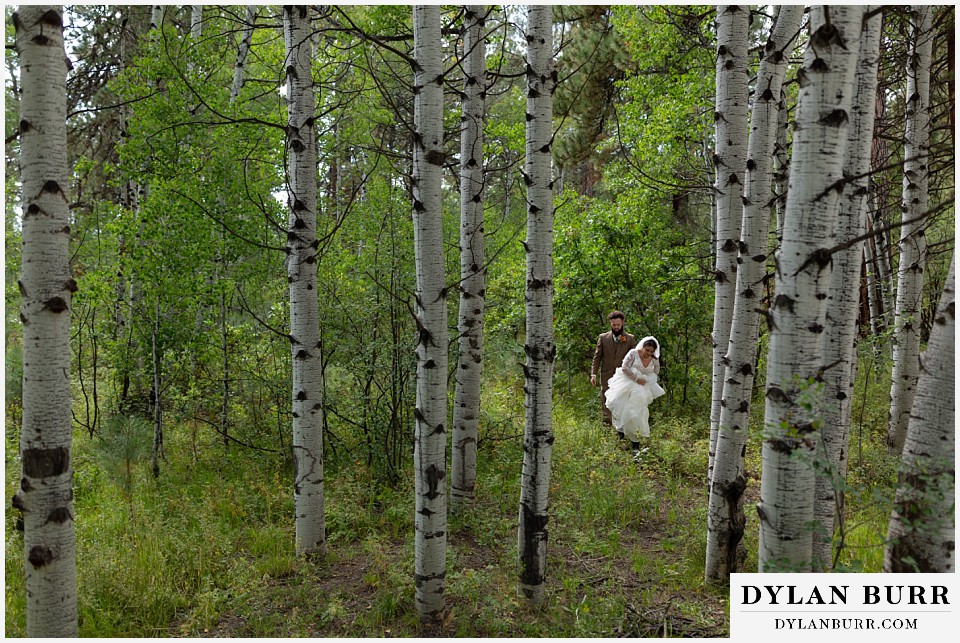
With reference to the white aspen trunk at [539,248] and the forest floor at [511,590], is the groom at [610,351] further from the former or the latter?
the white aspen trunk at [539,248]

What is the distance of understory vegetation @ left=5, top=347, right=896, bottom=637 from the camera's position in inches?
164

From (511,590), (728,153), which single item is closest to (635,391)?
(728,153)

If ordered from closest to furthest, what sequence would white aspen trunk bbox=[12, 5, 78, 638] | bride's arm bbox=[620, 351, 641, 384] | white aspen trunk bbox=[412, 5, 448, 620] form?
white aspen trunk bbox=[12, 5, 78, 638], white aspen trunk bbox=[412, 5, 448, 620], bride's arm bbox=[620, 351, 641, 384]

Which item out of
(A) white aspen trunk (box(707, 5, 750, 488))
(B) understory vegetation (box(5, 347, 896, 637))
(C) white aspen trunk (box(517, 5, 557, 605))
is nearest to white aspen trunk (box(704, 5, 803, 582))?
(A) white aspen trunk (box(707, 5, 750, 488))

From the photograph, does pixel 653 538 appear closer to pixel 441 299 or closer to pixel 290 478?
pixel 441 299

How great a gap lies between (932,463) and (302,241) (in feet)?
13.6

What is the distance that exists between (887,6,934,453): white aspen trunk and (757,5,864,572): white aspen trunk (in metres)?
4.71

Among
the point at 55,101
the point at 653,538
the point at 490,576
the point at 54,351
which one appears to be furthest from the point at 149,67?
the point at 653,538

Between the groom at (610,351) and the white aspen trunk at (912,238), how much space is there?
3.34m

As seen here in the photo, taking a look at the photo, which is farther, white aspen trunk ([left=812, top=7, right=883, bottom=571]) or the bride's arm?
the bride's arm

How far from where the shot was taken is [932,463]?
2701 mm

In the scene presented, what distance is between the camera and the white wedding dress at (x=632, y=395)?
27.1 ft

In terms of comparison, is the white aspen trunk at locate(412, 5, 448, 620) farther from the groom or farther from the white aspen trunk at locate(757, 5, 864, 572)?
the groom

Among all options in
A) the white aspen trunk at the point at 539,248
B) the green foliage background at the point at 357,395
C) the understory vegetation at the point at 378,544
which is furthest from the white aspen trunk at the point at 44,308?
the white aspen trunk at the point at 539,248
